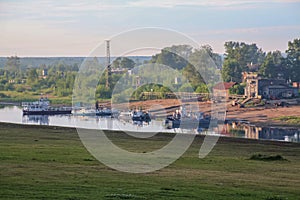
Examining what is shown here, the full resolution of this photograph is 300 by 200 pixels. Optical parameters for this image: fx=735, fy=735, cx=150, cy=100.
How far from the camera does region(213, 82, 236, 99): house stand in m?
109

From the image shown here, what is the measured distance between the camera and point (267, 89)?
10725 cm

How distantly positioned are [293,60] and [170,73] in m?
26.0

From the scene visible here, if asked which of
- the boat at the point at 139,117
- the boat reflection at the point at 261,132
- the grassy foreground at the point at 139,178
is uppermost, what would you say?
the boat at the point at 139,117

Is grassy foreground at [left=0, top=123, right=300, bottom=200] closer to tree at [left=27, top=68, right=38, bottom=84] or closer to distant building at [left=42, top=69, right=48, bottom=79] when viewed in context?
tree at [left=27, top=68, right=38, bottom=84]

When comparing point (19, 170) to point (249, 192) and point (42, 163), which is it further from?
point (249, 192)

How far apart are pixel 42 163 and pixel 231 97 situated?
287 feet

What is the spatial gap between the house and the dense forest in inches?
50.7

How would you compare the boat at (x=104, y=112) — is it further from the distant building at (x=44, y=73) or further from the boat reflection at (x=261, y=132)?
the distant building at (x=44, y=73)

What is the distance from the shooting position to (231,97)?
10906cm

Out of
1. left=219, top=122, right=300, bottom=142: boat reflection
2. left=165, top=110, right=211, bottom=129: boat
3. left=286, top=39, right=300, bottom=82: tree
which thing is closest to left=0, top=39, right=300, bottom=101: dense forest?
left=286, top=39, right=300, bottom=82: tree

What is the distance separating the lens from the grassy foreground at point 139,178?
17.9m

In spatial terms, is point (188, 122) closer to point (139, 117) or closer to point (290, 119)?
point (139, 117)

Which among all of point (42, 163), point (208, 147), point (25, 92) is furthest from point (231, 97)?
point (42, 163)

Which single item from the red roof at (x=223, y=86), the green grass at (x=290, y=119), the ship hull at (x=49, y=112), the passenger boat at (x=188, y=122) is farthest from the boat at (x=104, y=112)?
the red roof at (x=223, y=86)
